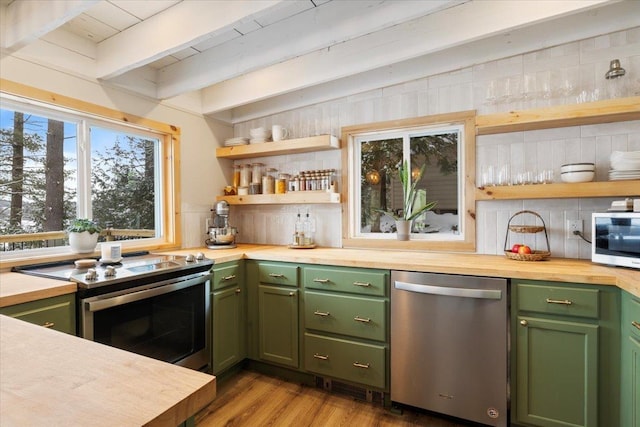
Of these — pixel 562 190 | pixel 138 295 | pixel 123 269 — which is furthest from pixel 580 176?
pixel 123 269

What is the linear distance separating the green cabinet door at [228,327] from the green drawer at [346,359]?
553mm

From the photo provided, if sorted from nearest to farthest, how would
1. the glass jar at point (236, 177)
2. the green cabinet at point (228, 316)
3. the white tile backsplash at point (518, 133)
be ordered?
the white tile backsplash at point (518, 133) → the green cabinet at point (228, 316) → the glass jar at point (236, 177)

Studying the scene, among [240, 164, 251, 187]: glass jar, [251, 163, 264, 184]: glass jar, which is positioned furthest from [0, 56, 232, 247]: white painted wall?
[251, 163, 264, 184]: glass jar

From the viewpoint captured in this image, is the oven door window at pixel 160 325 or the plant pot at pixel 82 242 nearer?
the oven door window at pixel 160 325

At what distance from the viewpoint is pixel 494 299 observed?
1829mm

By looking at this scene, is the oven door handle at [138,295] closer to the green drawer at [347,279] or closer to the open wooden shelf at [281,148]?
the green drawer at [347,279]

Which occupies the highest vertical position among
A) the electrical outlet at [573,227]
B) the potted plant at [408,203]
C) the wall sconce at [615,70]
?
the wall sconce at [615,70]

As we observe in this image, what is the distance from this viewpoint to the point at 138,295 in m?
1.84

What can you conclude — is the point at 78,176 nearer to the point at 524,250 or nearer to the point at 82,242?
the point at 82,242

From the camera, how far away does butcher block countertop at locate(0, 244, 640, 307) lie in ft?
4.99

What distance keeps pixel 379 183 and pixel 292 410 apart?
1866mm

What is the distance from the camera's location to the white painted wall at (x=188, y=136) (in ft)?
7.33

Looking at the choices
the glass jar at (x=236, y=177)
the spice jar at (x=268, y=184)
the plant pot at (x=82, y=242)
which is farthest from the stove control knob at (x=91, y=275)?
the glass jar at (x=236, y=177)

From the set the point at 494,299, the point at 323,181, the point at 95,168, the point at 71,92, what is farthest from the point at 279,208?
the point at 494,299
